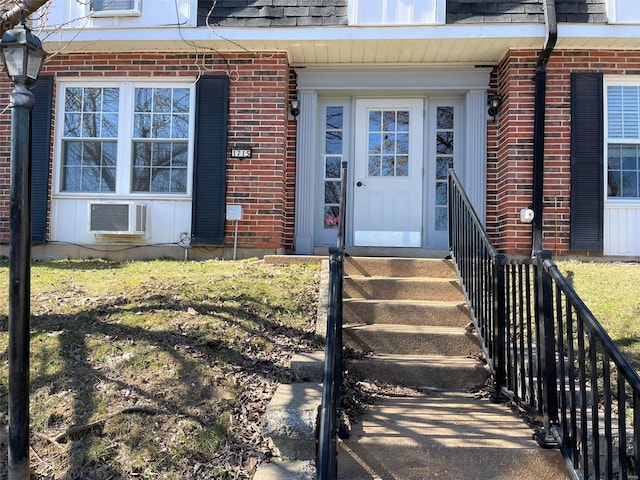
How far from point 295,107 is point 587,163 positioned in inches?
149

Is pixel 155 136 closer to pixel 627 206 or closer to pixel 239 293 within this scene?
pixel 239 293

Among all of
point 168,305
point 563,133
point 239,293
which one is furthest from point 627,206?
point 168,305

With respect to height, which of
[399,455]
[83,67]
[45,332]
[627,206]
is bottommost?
[399,455]

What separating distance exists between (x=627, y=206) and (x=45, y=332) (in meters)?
6.58

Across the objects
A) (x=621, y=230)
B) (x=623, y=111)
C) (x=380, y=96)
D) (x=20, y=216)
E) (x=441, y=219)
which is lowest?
(x=20, y=216)

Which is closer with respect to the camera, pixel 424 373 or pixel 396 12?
pixel 424 373

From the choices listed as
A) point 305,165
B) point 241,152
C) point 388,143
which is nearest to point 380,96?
point 388,143

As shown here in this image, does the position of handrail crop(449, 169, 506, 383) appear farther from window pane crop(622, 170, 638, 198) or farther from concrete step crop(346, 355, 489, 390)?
window pane crop(622, 170, 638, 198)

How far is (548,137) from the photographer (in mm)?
6711

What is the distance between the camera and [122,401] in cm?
304

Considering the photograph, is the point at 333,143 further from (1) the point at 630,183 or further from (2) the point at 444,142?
(1) the point at 630,183

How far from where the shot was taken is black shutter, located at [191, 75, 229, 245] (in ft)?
22.6

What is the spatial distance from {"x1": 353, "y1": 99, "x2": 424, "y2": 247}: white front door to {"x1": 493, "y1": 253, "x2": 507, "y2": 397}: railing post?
3.72 meters

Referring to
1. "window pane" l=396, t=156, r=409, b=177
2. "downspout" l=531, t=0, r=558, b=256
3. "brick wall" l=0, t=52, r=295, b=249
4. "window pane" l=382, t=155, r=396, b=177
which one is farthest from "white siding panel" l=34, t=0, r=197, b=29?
"downspout" l=531, t=0, r=558, b=256
